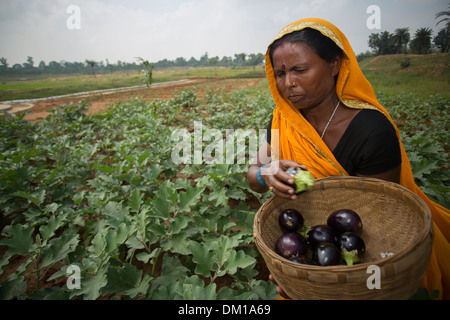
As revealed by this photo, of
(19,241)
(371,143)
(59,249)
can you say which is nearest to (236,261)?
(371,143)

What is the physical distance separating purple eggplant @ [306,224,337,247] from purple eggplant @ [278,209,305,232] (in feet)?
0.29

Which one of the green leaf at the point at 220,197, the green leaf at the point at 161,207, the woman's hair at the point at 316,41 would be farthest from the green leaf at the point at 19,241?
the woman's hair at the point at 316,41

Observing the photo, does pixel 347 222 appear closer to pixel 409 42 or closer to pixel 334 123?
pixel 334 123

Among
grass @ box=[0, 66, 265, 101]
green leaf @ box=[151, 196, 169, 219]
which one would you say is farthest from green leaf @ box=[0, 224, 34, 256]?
grass @ box=[0, 66, 265, 101]

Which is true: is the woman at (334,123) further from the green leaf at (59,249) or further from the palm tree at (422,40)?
the palm tree at (422,40)

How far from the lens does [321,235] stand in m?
1.41

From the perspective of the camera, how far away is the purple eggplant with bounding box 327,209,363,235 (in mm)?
1406

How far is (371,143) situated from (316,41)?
2.28 feet

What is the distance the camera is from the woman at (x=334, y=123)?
4.60 feet

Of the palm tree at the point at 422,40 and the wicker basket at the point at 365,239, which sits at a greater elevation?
the palm tree at the point at 422,40

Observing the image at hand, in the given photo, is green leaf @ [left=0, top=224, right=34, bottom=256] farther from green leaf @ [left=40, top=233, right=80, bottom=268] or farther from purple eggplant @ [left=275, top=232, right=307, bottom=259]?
purple eggplant @ [left=275, top=232, right=307, bottom=259]

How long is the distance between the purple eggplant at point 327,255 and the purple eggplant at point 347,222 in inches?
6.9

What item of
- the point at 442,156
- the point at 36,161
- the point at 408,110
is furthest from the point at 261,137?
the point at 408,110
